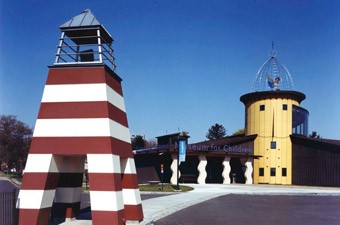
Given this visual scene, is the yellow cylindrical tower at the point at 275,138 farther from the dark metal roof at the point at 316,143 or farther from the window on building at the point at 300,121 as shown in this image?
the dark metal roof at the point at 316,143

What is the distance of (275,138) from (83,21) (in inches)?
1709

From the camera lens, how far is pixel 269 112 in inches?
2031

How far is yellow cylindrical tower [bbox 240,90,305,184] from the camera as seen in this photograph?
51.2 m

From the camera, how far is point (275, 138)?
169 ft

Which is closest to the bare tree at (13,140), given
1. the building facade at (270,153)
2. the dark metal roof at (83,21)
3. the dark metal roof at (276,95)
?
the building facade at (270,153)

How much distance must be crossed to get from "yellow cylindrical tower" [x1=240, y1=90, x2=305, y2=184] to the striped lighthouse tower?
4221 cm

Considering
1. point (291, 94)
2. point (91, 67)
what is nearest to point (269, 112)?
point (291, 94)

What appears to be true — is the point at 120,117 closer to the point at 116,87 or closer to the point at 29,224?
the point at 116,87

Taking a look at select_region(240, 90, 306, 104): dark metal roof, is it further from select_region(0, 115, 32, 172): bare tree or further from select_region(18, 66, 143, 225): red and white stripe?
select_region(18, 66, 143, 225): red and white stripe

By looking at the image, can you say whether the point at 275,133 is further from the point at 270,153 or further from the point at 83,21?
the point at 83,21

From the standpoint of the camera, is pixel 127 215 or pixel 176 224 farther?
pixel 176 224

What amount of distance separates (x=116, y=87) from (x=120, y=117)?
90cm

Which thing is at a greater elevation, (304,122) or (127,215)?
(304,122)

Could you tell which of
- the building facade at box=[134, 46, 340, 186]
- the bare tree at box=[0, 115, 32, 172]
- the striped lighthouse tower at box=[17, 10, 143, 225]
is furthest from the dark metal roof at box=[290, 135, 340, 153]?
the striped lighthouse tower at box=[17, 10, 143, 225]
